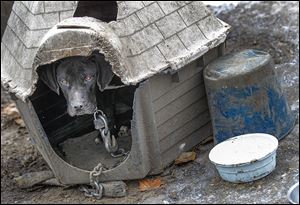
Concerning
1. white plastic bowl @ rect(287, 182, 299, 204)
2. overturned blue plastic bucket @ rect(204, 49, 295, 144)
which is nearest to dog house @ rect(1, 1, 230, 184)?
overturned blue plastic bucket @ rect(204, 49, 295, 144)

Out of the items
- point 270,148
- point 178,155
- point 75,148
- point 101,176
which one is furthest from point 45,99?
point 270,148

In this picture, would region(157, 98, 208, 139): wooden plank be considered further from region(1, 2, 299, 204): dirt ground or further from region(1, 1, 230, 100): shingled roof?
region(1, 1, 230, 100): shingled roof

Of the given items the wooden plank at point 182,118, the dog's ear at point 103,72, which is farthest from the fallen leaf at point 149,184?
the dog's ear at point 103,72

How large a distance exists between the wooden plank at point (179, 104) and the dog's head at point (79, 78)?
526 millimetres

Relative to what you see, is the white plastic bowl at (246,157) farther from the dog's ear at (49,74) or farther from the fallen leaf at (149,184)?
the dog's ear at (49,74)

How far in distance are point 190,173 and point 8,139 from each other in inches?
93.1

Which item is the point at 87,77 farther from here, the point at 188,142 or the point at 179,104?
the point at 188,142

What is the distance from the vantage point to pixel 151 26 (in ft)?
16.1

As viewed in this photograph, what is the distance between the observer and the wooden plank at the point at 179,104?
16.0 feet

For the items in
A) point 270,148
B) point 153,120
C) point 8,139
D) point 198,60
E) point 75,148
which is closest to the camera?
point 270,148

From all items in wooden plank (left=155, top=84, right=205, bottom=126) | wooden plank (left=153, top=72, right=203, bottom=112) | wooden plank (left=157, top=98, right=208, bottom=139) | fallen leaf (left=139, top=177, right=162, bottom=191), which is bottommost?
fallen leaf (left=139, top=177, right=162, bottom=191)

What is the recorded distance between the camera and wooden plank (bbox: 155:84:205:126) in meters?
4.89

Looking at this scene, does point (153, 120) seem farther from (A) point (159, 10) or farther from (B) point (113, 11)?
(B) point (113, 11)

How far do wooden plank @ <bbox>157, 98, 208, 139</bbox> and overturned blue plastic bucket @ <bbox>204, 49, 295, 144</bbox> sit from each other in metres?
0.22
